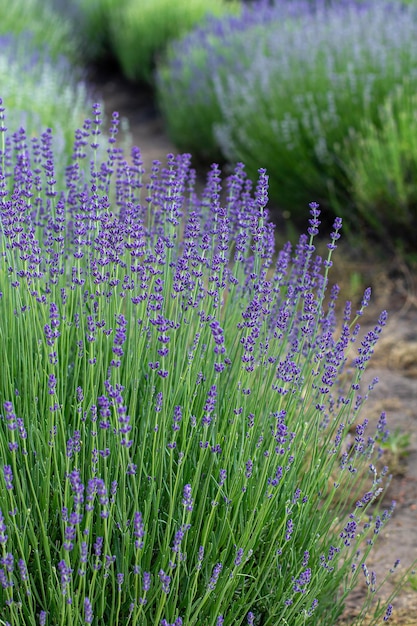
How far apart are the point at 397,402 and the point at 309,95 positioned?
8.68 feet

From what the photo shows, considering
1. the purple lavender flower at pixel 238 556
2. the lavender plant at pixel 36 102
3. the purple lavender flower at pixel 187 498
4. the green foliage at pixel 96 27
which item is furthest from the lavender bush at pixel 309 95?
the green foliage at pixel 96 27

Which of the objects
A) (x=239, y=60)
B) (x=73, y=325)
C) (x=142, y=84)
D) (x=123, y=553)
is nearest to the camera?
(x=123, y=553)

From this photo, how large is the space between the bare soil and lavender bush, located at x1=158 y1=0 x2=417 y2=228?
0.68 m

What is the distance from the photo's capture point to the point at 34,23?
10750 millimetres

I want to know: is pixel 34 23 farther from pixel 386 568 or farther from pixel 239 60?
pixel 386 568

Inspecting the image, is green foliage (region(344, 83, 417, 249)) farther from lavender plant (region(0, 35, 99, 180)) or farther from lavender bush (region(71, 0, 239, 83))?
lavender bush (region(71, 0, 239, 83))

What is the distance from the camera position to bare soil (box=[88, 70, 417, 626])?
9.18ft

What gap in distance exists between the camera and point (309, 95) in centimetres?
573

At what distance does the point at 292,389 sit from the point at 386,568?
107 centimetres

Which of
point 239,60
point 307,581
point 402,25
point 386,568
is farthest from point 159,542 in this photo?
point 239,60

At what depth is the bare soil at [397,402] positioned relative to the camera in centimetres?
280

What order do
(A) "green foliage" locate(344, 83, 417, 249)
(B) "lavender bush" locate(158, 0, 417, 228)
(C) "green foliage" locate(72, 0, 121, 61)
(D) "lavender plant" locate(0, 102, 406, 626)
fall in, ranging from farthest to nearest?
1. (C) "green foliage" locate(72, 0, 121, 61)
2. (B) "lavender bush" locate(158, 0, 417, 228)
3. (A) "green foliage" locate(344, 83, 417, 249)
4. (D) "lavender plant" locate(0, 102, 406, 626)

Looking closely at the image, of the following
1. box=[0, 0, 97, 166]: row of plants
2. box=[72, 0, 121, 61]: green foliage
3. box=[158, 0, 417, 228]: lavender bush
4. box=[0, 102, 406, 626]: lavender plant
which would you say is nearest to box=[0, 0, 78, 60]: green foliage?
box=[0, 0, 97, 166]: row of plants

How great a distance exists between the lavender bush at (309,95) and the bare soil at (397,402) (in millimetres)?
681
